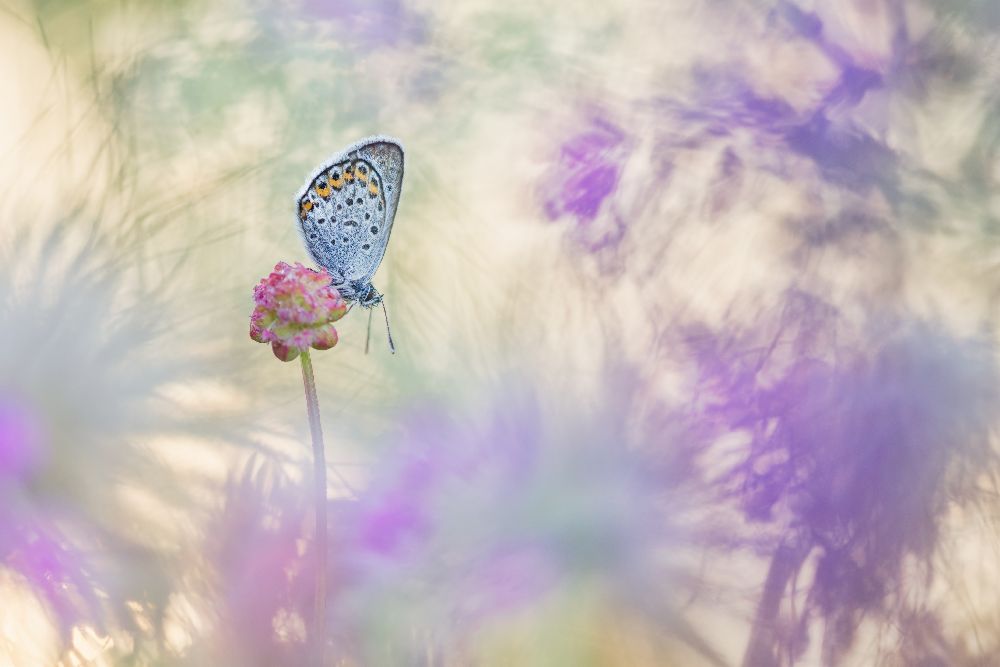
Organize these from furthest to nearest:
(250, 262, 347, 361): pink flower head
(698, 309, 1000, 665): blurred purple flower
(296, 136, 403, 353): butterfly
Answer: (698, 309, 1000, 665): blurred purple flower → (296, 136, 403, 353): butterfly → (250, 262, 347, 361): pink flower head

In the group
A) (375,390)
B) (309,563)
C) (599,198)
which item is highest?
(599,198)

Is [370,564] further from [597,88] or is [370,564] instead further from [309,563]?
[597,88]

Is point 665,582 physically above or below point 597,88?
below

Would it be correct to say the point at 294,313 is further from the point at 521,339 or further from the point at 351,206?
the point at 521,339

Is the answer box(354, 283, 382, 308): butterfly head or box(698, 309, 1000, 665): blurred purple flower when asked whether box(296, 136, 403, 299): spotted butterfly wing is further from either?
box(698, 309, 1000, 665): blurred purple flower

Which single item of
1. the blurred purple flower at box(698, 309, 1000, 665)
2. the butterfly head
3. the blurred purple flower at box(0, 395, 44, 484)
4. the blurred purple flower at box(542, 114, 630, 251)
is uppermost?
the blurred purple flower at box(542, 114, 630, 251)

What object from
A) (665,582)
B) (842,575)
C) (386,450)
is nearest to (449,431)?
(386,450)

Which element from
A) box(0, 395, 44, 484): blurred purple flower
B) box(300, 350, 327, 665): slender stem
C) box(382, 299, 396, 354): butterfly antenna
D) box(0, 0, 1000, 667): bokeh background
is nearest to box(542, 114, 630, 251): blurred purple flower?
box(0, 0, 1000, 667): bokeh background
